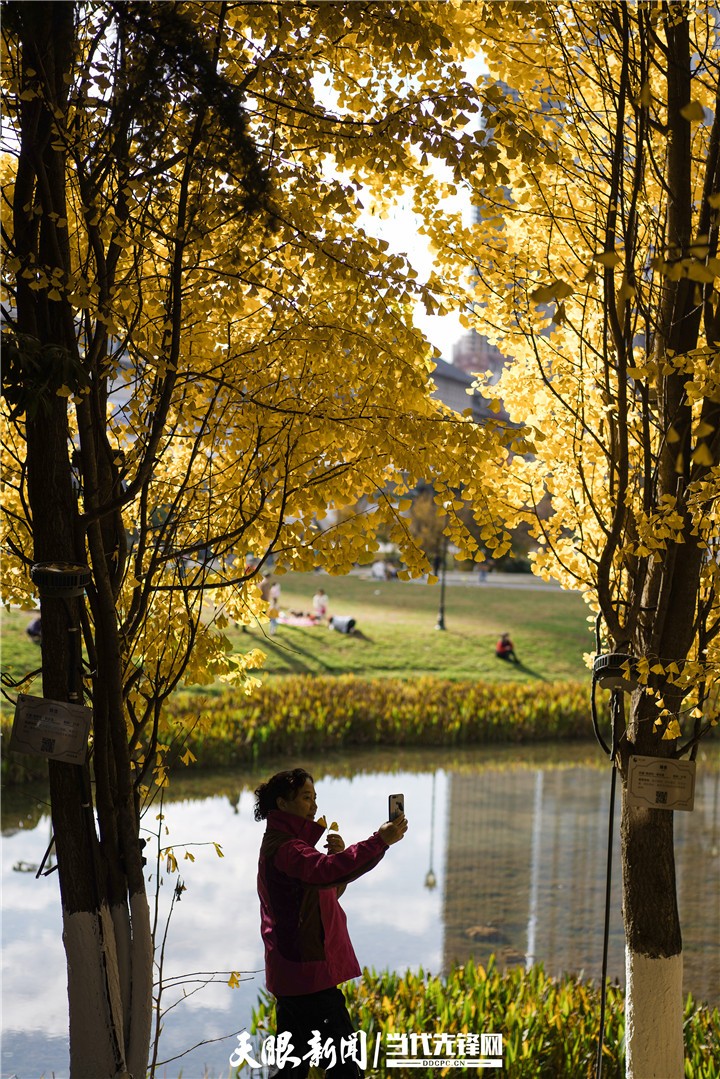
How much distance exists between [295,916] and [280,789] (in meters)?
0.40

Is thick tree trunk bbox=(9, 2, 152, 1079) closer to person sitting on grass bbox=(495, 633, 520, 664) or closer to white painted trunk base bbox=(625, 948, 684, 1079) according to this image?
white painted trunk base bbox=(625, 948, 684, 1079)

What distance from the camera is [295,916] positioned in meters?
3.51

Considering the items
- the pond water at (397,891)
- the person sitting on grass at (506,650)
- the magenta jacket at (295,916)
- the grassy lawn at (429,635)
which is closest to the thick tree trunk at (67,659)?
the magenta jacket at (295,916)

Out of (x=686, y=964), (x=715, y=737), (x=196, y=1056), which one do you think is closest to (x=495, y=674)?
(x=715, y=737)

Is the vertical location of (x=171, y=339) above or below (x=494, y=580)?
above

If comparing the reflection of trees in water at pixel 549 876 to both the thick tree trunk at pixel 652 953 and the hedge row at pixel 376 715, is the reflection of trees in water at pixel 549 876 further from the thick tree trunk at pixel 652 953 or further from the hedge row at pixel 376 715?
the thick tree trunk at pixel 652 953

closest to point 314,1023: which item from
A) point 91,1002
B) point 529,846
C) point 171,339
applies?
point 91,1002

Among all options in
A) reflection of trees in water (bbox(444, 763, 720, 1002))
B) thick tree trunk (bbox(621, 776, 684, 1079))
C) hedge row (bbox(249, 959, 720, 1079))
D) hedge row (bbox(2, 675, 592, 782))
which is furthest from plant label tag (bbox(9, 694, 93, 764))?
hedge row (bbox(2, 675, 592, 782))

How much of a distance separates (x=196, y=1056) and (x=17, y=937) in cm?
234

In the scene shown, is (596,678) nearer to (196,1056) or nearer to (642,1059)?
(642,1059)

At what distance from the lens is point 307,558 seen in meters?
3.74

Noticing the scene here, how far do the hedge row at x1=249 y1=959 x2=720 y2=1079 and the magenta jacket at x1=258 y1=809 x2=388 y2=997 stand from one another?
1524 millimetres

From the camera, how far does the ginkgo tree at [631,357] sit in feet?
12.8

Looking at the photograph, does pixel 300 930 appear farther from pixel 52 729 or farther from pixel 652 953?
pixel 652 953
